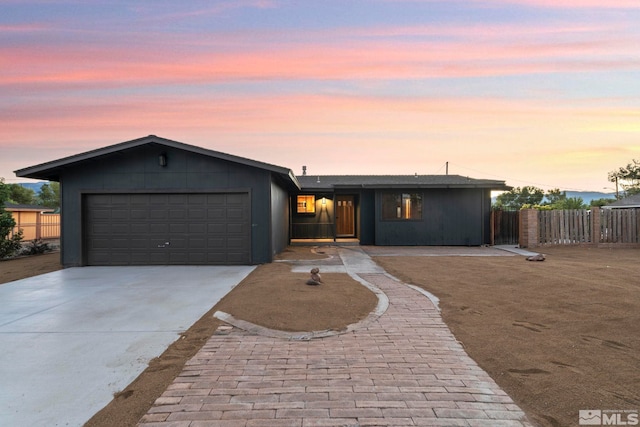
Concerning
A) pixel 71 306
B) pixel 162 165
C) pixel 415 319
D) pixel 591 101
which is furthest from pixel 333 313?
pixel 591 101

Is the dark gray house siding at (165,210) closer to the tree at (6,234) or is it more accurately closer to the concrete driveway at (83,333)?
the concrete driveway at (83,333)

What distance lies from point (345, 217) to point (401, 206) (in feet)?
13.2

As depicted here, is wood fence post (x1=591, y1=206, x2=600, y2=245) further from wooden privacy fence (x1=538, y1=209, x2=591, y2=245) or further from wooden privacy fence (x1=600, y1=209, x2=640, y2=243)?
wooden privacy fence (x1=600, y1=209, x2=640, y2=243)

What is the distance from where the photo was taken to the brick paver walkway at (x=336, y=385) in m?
2.39

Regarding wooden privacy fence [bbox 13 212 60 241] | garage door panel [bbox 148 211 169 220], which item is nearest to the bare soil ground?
garage door panel [bbox 148 211 169 220]

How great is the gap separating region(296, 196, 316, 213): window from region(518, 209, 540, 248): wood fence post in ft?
32.6

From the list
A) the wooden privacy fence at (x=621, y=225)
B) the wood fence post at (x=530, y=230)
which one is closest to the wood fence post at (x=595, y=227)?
the wooden privacy fence at (x=621, y=225)

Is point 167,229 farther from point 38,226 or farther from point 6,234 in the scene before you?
point 38,226

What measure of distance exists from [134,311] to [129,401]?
122 inches

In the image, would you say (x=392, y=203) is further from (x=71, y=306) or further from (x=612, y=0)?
(x=71, y=306)

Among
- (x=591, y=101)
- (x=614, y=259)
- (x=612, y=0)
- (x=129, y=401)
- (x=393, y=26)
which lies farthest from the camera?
(x=591, y=101)

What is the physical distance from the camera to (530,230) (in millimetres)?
14141

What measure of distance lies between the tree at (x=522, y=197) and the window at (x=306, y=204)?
1995 inches

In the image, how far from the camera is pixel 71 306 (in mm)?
5797
